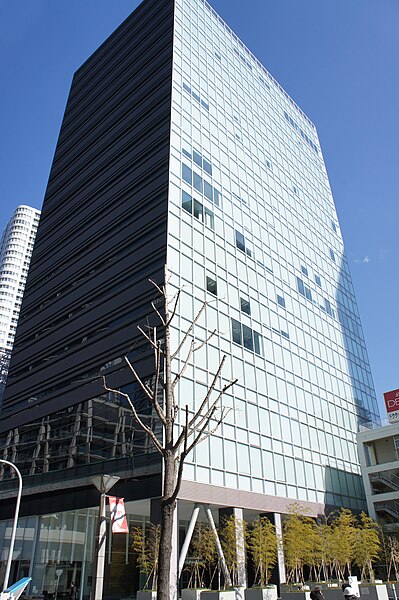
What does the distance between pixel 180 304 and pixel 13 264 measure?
5631 inches

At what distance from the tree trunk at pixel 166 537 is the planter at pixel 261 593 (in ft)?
64.6

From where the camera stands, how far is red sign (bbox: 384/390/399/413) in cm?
4734

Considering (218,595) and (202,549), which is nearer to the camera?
(218,595)

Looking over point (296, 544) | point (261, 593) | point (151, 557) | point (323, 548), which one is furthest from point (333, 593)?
point (151, 557)

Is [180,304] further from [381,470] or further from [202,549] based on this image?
[381,470]

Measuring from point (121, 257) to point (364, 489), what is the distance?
101ft

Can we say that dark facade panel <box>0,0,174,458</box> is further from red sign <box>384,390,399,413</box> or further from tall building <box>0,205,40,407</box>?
tall building <box>0,205,40,407</box>

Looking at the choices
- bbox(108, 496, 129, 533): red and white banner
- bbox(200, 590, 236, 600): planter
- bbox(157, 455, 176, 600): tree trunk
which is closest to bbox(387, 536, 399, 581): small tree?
bbox(200, 590, 236, 600): planter

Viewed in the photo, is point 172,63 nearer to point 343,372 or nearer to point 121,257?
point 121,257

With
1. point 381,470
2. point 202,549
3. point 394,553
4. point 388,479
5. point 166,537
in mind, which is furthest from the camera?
point 388,479

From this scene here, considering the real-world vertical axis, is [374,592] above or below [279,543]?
below

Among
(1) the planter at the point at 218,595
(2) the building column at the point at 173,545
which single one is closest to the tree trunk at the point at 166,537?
(2) the building column at the point at 173,545

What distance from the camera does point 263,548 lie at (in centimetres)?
2942

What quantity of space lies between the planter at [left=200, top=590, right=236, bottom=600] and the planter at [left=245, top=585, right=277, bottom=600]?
2.20m
